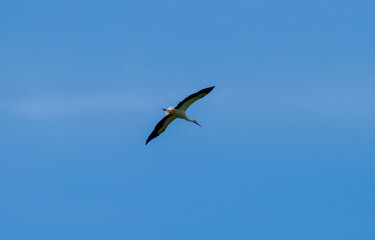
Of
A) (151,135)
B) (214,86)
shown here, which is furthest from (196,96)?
(151,135)

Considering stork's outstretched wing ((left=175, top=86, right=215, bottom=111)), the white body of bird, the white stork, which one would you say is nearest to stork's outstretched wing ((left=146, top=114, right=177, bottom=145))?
the white stork

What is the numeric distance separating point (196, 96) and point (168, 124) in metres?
3.24

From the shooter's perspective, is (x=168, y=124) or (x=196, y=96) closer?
(x=196, y=96)

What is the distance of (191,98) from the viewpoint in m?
36.7

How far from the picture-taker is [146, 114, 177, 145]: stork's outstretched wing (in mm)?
38406

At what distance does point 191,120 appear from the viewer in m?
39.2

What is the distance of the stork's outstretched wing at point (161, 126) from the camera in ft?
126

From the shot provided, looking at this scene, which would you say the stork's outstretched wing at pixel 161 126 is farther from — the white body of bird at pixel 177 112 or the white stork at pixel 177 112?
the white body of bird at pixel 177 112

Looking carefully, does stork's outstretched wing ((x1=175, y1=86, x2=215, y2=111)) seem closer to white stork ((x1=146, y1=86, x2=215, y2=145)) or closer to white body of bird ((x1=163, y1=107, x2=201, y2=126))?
white stork ((x1=146, y1=86, x2=215, y2=145))

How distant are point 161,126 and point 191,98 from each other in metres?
2.95

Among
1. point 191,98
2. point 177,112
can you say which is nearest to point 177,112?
point 177,112

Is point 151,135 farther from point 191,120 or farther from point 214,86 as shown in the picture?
point 214,86

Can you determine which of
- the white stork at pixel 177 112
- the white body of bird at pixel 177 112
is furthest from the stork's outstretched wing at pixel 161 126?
the white body of bird at pixel 177 112

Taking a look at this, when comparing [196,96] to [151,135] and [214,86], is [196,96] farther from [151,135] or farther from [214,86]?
[151,135]
